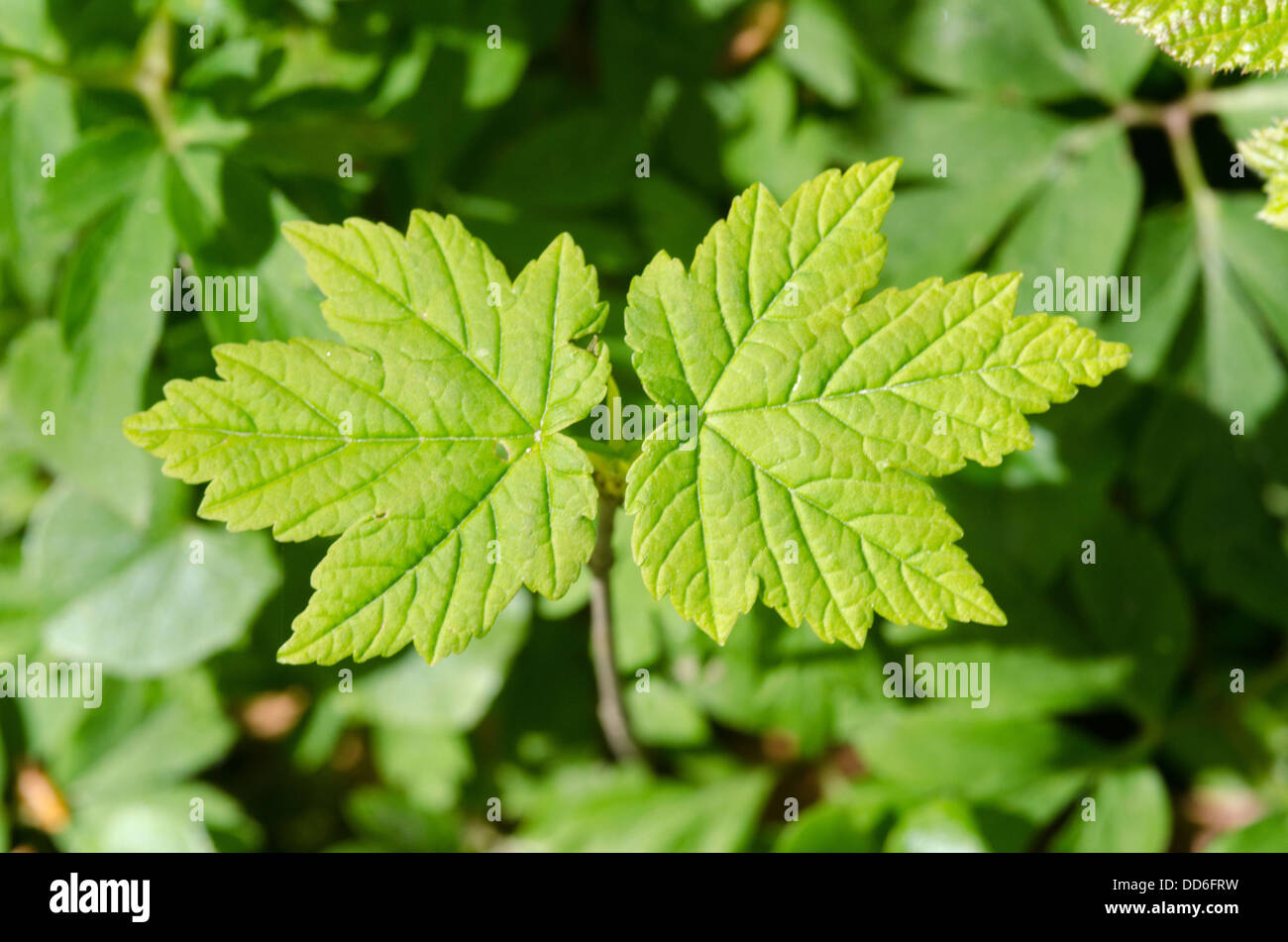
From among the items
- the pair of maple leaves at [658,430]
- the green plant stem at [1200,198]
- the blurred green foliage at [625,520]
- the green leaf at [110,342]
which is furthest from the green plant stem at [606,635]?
the green plant stem at [1200,198]

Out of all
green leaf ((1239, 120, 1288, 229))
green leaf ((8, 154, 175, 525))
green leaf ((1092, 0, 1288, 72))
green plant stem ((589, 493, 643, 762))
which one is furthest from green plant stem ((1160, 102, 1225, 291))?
green leaf ((8, 154, 175, 525))

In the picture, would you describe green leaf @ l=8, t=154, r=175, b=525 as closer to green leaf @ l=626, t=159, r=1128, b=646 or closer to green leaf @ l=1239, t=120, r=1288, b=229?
green leaf @ l=626, t=159, r=1128, b=646

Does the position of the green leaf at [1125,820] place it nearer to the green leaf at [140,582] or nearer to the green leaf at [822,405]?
the green leaf at [822,405]

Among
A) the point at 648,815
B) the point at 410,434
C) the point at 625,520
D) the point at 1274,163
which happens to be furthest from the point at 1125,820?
the point at 410,434

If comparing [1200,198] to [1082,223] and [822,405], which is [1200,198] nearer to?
[1082,223]
